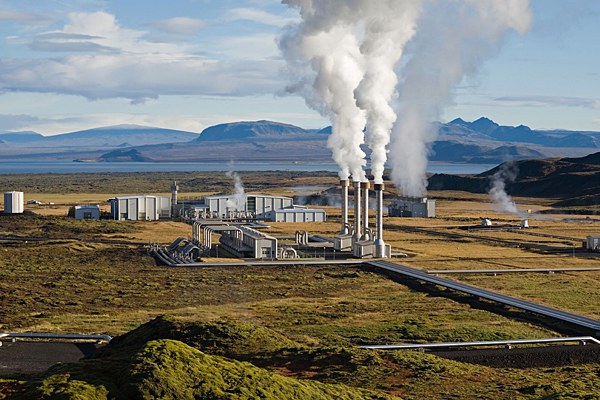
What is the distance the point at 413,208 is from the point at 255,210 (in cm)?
2671

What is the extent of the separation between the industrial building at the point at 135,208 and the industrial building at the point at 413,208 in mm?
39912

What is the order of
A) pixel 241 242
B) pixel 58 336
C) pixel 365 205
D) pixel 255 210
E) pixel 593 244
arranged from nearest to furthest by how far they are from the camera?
1. pixel 58 336
2. pixel 241 242
3. pixel 593 244
4. pixel 365 205
5. pixel 255 210

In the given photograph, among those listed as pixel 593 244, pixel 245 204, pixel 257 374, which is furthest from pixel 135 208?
pixel 257 374

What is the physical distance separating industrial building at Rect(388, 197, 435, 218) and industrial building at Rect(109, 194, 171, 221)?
131 feet

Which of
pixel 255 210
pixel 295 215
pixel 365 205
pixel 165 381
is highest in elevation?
pixel 365 205

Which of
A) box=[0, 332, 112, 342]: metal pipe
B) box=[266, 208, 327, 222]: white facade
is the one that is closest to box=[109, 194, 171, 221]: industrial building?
box=[266, 208, 327, 222]: white facade

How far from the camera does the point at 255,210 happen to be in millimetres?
129750

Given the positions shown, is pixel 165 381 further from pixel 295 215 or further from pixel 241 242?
pixel 295 215

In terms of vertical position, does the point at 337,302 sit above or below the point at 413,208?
below

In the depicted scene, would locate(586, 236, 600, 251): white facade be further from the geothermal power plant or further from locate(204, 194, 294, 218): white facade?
locate(204, 194, 294, 218): white facade

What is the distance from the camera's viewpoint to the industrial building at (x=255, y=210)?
12538cm

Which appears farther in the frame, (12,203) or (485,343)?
(12,203)

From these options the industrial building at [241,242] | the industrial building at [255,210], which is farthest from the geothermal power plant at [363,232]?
the industrial building at [255,210]

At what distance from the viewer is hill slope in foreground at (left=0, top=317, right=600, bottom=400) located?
24438mm
